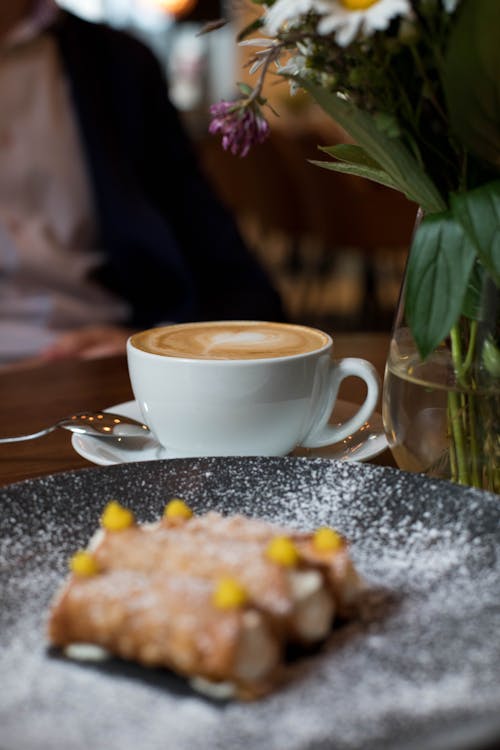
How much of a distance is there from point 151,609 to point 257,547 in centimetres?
6

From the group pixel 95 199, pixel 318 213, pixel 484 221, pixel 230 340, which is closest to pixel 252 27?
pixel 484 221

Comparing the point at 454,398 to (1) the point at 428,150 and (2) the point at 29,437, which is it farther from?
(2) the point at 29,437

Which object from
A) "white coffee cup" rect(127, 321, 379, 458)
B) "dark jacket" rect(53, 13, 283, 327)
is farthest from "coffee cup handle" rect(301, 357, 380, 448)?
"dark jacket" rect(53, 13, 283, 327)

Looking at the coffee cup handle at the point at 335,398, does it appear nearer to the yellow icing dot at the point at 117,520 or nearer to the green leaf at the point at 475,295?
the green leaf at the point at 475,295

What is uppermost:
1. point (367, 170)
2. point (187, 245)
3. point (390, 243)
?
point (367, 170)

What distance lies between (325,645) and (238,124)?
0.32 m

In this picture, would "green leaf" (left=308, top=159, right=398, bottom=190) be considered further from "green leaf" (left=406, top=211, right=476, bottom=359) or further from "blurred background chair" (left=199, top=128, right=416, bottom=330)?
"blurred background chair" (left=199, top=128, right=416, bottom=330)

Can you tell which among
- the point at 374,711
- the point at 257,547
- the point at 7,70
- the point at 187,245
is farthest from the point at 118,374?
the point at 7,70

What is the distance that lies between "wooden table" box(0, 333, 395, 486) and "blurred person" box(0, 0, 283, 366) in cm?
58

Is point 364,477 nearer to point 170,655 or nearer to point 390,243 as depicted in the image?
point 170,655

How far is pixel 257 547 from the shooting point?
0.44 meters

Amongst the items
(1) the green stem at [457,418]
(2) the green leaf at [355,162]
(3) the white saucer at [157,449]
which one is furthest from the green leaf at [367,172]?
(3) the white saucer at [157,449]

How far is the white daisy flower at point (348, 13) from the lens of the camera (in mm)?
447

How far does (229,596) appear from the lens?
397 mm
